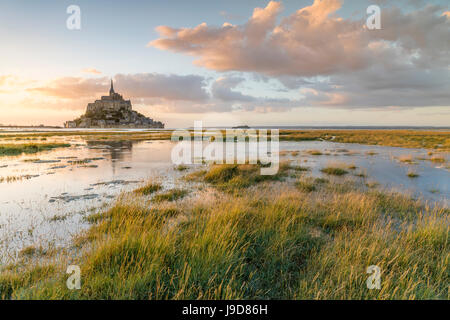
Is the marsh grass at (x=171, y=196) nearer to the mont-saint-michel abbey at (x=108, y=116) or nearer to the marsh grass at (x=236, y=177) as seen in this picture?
the marsh grass at (x=236, y=177)

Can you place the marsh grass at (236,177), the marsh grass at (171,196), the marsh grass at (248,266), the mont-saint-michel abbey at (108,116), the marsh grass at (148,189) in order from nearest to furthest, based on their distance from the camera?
the marsh grass at (248,266) → the marsh grass at (171,196) → the marsh grass at (148,189) → the marsh grass at (236,177) → the mont-saint-michel abbey at (108,116)

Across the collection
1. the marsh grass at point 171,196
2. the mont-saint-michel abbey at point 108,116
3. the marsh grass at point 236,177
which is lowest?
the marsh grass at point 171,196

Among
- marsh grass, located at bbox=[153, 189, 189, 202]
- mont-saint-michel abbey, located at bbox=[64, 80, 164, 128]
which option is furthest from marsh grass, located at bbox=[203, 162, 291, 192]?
mont-saint-michel abbey, located at bbox=[64, 80, 164, 128]

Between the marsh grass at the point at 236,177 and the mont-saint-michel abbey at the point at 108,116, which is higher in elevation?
the mont-saint-michel abbey at the point at 108,116

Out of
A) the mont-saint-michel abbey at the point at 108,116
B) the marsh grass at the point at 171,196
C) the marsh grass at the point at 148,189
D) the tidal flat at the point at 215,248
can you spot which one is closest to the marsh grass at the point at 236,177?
the tidal flat at the point at 215,248

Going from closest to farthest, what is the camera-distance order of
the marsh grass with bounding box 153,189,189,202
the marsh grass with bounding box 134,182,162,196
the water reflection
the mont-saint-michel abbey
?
the water reflection
the marsh grass with bounding box 153,189,189,202
the marsh grass with bounding box 134,182,162,196
the mont-saint-michel abbey

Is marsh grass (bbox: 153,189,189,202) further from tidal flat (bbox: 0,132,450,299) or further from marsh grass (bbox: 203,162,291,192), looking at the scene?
marsh grass (bbox: 203,162,291,192)

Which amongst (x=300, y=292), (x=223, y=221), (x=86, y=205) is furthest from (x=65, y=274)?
(x=86, y=205)

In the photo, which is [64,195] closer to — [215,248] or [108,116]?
[215,248]
